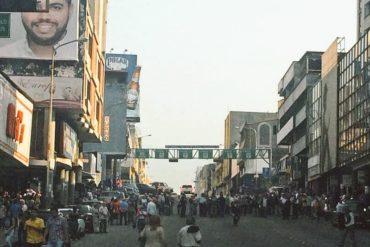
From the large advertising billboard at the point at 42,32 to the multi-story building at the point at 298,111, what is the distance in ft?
105

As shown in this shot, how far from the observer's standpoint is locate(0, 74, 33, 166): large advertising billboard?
40844 mm

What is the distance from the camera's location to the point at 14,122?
1725 inches

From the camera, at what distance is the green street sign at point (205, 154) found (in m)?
129

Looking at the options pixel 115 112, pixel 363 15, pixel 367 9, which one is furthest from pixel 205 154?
pixel 367 9

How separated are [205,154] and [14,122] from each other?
86762 mm

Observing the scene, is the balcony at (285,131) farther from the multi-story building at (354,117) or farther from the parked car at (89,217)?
the parked car at (89,217)

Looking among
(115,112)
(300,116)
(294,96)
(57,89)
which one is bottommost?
(57,89)

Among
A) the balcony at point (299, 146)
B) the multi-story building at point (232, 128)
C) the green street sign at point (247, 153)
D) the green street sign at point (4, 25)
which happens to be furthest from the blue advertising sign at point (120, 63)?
the green street sign at point (4, 25)

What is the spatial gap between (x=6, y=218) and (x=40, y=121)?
70.4 feet

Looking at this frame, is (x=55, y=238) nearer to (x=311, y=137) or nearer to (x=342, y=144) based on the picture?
(x=342, y=144)

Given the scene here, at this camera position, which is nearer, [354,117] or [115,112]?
[354,117]

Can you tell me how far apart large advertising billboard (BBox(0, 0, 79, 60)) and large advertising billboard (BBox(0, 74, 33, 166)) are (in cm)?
801

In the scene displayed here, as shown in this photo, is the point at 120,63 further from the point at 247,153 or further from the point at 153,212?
the point at 153,212

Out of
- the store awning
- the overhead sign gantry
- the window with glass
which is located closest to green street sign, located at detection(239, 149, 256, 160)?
the overhead sign gantry
